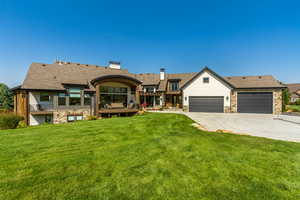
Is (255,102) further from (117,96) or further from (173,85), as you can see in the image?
(117,96)

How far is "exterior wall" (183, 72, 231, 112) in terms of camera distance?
19250mm

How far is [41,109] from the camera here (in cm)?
1234

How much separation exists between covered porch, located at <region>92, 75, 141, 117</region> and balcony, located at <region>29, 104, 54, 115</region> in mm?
4112

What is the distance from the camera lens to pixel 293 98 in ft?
142

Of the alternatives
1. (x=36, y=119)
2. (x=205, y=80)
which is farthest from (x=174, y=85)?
(x=36, y=119)

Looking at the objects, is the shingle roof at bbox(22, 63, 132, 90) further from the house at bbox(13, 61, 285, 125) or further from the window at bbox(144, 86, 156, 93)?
the window at bbox(144, 86, 156, 93)

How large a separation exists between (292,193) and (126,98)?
1643cm

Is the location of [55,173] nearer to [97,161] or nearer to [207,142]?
[97,161]

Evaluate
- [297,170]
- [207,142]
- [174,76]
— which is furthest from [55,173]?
[174,76]

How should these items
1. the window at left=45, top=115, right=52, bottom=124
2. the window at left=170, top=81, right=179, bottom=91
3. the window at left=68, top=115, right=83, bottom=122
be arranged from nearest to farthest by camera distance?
the window at left=45, top=115, right=52, bottom=124
the window at left=68, top=115, right=83, bottom=122
the window at left=170, top=81, right=179, bottom=91

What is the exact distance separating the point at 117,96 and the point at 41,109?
7.99 meters

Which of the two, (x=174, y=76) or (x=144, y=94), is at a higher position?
(x=174, y=76)

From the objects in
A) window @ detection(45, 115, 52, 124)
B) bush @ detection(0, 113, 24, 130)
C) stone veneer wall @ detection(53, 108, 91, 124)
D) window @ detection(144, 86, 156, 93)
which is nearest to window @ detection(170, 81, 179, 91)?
window @ detection(144, 86, 156, 93)

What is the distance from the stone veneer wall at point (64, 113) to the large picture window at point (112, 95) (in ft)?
7.21
